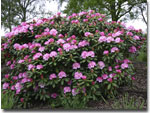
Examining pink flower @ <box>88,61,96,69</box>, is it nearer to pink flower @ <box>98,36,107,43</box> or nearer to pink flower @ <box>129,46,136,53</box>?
pink flower @ <box>98,36,107,43</box>

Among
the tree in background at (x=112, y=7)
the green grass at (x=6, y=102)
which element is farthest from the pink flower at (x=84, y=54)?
the tree in background at (x=112, y=7)

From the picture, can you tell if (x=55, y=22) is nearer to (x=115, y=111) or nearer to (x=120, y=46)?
(x=120, y=46)

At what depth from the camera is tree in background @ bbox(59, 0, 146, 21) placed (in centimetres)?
330

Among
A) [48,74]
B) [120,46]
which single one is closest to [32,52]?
[48,74]

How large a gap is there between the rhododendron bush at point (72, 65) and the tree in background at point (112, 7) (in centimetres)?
113

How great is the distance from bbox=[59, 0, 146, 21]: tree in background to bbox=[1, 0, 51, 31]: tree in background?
0.67 metres

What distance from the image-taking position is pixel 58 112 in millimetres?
2021

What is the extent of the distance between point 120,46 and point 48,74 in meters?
0.88

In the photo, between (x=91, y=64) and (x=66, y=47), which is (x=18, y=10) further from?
(x=91, y=64)

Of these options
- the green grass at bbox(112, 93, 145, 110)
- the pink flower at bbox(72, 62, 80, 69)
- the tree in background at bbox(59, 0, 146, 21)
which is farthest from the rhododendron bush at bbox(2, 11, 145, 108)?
the tree in background at bbox(59, 0, 146, 21)

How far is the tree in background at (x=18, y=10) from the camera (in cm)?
254

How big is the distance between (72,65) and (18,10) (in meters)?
1.24

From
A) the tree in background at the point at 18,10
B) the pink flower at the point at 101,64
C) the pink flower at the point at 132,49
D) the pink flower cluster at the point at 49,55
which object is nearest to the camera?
the pink flower cluster at the point at 49,55

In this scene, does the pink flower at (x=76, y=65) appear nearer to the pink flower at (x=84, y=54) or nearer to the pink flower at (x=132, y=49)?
the pink flower at (x=84, y=54)
